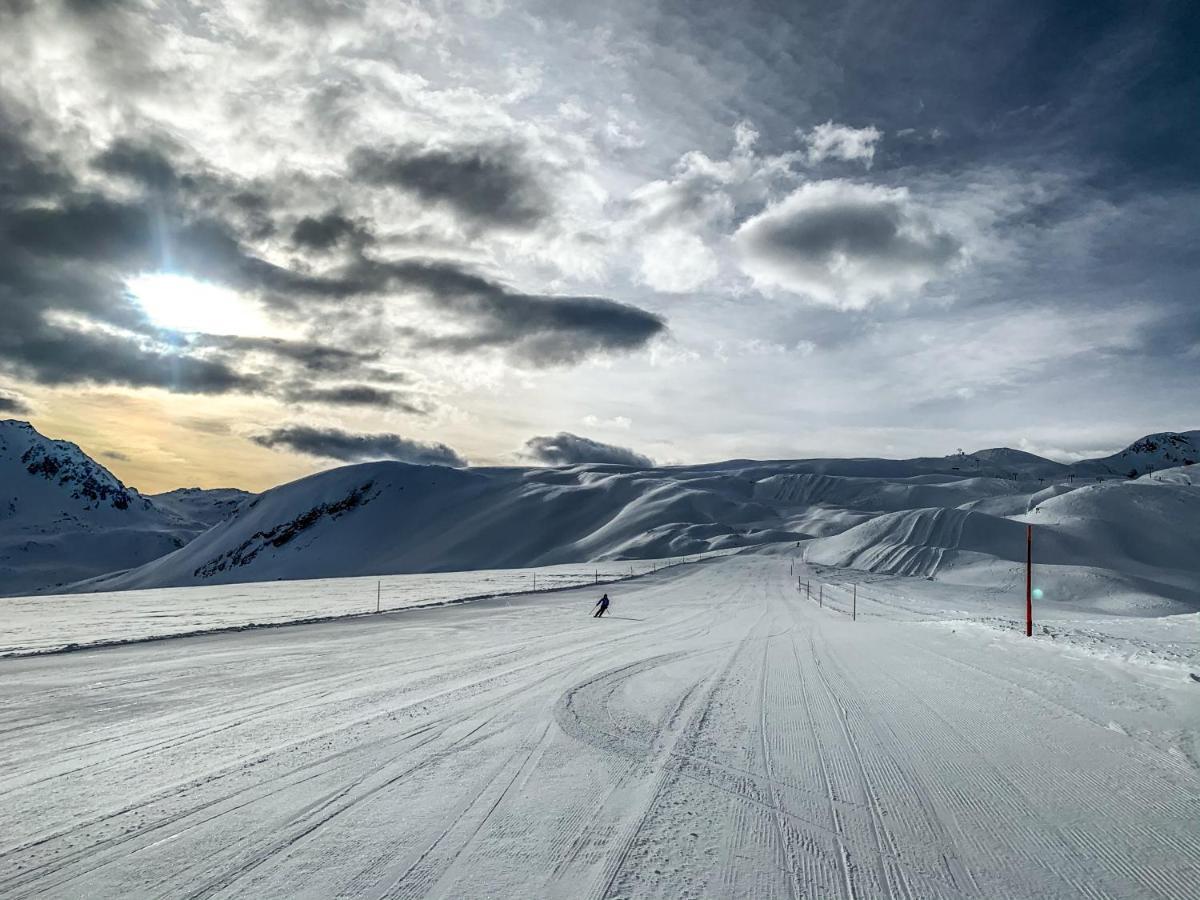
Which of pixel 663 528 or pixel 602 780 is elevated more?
pixel 602 780

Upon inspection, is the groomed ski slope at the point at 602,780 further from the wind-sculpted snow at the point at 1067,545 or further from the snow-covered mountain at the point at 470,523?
the snow-covered mountain at the point at 470,523

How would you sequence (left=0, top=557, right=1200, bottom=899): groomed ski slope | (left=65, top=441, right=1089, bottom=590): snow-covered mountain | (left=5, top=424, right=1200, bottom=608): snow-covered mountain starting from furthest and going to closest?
(left=65, top=441, right=1089, bottom=590): snow-covered mountain
(left=5, top=424, right=1200, bottom=608): snow-covered mountain
(left=0, top=557, right=1200, bottom=899): groomed ski slope

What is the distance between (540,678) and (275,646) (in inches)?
334

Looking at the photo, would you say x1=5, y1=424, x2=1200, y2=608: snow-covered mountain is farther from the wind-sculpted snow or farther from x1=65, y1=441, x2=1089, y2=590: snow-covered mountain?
x1=65, y1=441, x2=1089, y2=590: snow-covered mountain

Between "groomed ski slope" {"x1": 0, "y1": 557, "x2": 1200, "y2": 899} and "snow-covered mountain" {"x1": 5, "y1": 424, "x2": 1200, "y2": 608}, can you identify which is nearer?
"groomed ski slope" {"x1": 0, "y1": 557, "x2": 1200, "y2": 899}

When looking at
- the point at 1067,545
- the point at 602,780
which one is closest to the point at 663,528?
the point at 1067,545

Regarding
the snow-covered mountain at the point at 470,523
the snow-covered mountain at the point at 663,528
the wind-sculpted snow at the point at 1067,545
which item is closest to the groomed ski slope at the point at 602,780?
the wind-sculpted snow at the point at 1067,545

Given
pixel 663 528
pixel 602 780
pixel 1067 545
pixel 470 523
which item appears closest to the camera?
pixel 602 780

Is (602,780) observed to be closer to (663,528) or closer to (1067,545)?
(1067,545)

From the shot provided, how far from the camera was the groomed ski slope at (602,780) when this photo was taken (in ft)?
14.5

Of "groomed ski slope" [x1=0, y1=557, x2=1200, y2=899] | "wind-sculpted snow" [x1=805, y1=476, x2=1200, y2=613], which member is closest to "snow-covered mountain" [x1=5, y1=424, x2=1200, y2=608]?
"wind-sculpted snow" [x1=805, y1=476, x2=1200, y2=613]

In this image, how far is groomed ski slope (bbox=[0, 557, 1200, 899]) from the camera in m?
4.41

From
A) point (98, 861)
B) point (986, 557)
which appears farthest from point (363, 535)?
point (98, 861)

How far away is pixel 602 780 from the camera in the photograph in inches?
243
